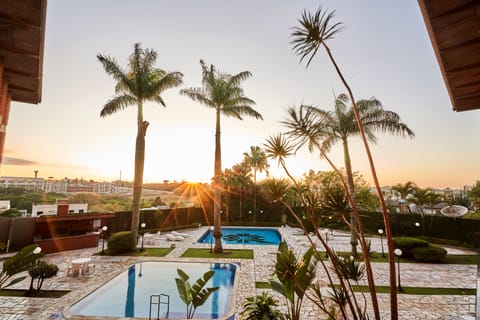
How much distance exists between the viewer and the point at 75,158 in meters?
24.9

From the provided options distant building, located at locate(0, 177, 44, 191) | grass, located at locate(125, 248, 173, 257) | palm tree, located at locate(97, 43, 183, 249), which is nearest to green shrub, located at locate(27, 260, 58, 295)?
grass, located at locate(125, 248, 173, 257)

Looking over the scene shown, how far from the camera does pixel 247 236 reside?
79.6 ft

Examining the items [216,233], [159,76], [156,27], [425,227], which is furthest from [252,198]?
[156,27]

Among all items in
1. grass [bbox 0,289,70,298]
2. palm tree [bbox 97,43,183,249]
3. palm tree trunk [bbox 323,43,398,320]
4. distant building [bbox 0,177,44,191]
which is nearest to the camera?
palm tree trunk [bbox 323,43,398,320]

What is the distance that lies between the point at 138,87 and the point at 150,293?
38.5 feet

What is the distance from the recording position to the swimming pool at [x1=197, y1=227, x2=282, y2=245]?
21.4 m

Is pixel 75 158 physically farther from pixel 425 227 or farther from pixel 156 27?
pixel 425 227

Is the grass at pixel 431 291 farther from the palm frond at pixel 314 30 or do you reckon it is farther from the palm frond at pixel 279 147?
the palm frond at pixel 314 30

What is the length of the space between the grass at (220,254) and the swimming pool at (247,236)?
4.36 m

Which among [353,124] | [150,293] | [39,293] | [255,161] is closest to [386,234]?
[150,293]

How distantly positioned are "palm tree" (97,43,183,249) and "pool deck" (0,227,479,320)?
12.0 feet

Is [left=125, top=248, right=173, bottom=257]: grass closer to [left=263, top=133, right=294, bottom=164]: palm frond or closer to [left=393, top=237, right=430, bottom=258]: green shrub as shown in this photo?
[left=263, top=133, right=294, bottom=164]: palm frond

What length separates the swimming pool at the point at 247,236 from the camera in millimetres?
21406

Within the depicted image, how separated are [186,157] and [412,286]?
2156 centimetres
